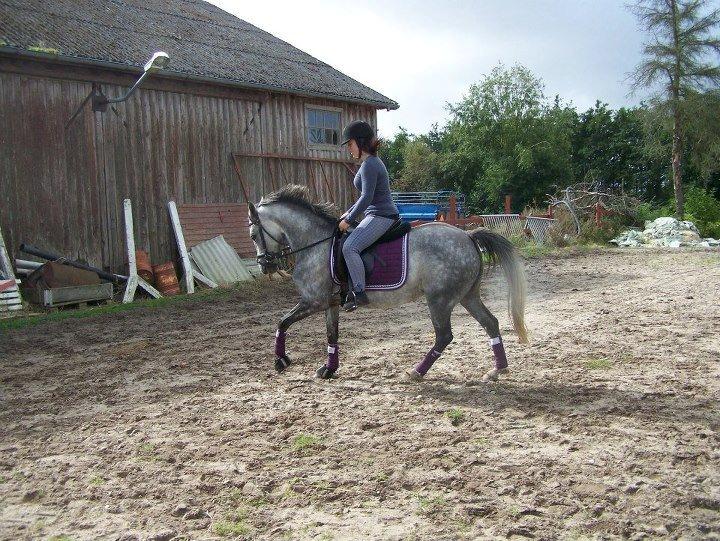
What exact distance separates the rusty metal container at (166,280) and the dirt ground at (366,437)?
4833 mm

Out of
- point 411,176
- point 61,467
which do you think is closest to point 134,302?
point 61,467

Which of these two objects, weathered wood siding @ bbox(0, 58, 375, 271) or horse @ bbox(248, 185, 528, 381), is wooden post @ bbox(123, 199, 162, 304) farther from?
horse @ bbox(248, 185, 528, 381)

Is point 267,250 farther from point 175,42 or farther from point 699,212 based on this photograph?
point 699,212

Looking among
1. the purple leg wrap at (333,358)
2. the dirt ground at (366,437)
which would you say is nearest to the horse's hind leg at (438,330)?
the dirt ground at (366,437)

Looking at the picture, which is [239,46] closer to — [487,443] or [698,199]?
[487,443]

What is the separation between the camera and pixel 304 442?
5.25 m

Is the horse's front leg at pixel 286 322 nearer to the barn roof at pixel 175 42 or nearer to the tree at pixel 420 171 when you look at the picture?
the barn roof at pixel 175 42

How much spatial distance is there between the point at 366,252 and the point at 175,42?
12.4m

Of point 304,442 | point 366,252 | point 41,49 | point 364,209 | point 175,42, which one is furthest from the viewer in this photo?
point 175,42

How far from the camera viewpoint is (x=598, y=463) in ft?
15.1

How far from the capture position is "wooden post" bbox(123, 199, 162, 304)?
46.6 feet

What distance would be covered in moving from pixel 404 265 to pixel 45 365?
4701 mm

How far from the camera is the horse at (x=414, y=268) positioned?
6.99m

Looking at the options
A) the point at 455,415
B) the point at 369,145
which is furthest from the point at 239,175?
the point at 455,415
